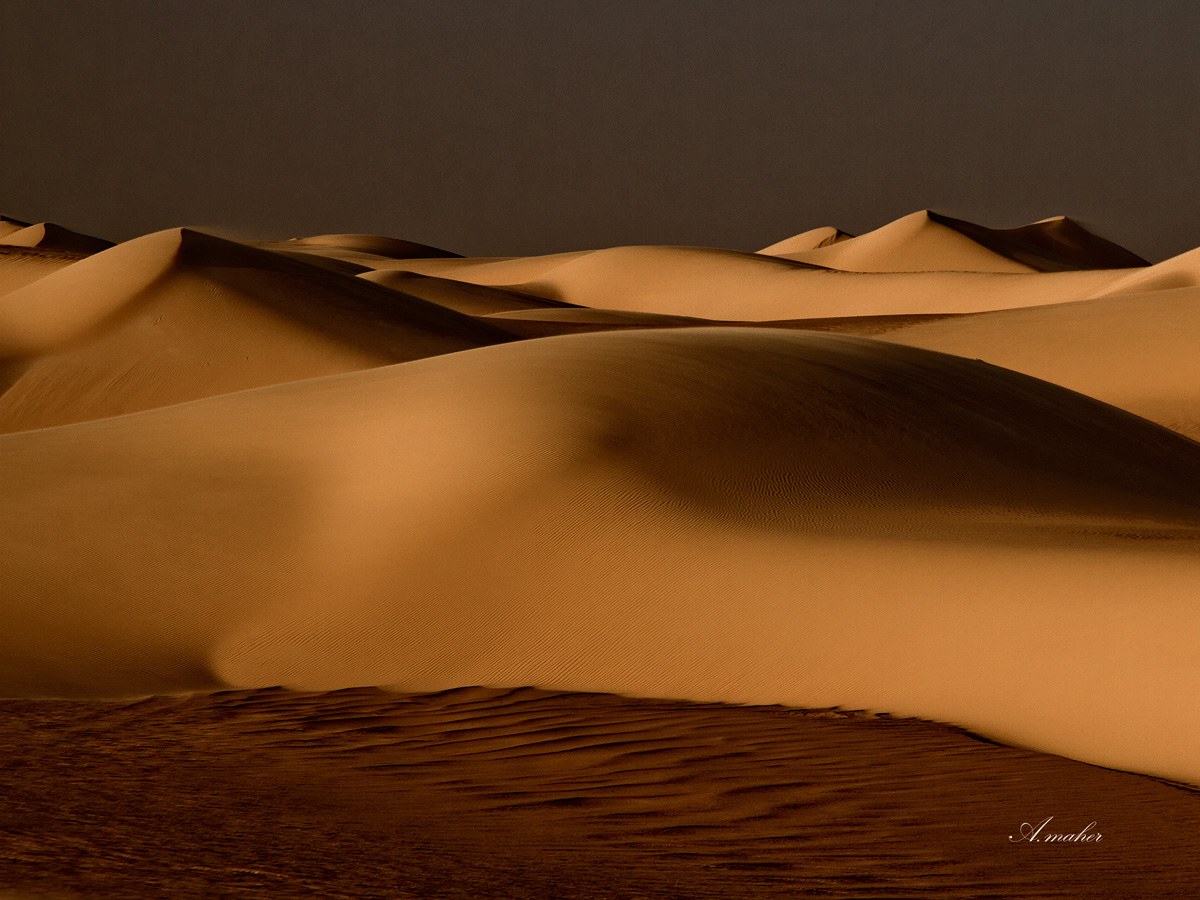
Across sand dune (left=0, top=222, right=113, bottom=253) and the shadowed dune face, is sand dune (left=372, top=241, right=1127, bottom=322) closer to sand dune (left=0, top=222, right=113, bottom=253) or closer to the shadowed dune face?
sand dune (left=0, top=222, right=113, bottom=253)

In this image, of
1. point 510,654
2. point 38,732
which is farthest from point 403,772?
point 510,654

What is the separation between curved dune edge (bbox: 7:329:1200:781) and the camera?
9.40 metres

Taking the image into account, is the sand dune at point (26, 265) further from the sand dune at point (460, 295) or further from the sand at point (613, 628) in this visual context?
the sand at point (613, 628)

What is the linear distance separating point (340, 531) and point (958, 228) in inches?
3751

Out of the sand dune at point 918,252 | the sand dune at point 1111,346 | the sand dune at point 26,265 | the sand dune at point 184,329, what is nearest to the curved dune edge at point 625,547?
→ the sand dune at point 184,329

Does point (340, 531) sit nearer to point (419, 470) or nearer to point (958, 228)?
point (419, 470)

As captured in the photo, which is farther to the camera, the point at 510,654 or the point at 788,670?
the point at 510,654

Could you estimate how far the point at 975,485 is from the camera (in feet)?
48.0

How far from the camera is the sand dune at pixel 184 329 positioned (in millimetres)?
29141

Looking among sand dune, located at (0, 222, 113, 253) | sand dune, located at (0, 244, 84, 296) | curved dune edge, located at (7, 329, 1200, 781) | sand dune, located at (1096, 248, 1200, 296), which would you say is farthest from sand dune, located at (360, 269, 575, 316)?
curved dune edge, located at (7, 329, 1200, 781)

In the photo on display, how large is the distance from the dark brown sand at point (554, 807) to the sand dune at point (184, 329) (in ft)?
69.2
